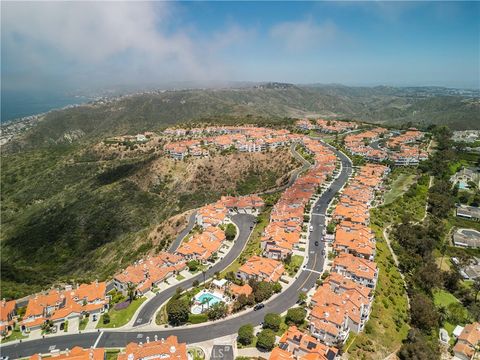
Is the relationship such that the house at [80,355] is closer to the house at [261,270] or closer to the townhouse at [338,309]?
the house at [261,270]

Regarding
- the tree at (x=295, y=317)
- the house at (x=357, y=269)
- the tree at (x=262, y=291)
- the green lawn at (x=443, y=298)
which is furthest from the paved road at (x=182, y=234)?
the green lawn at (x=443, y=298)

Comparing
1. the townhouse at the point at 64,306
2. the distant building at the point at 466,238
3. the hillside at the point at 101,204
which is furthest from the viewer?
the hillside at the point at 101,204

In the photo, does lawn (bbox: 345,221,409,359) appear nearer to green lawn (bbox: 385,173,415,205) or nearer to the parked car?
the parked car

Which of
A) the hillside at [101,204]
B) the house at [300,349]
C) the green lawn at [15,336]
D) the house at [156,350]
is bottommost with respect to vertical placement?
the hillside at [101,204]

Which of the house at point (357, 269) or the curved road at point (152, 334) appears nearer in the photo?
the curved road at point (152, 334)

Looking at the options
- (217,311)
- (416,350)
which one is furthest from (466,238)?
(217,311)
